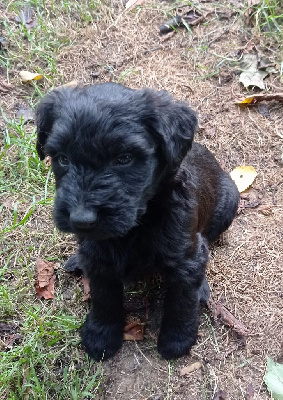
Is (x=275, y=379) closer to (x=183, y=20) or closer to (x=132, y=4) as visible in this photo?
(x=183, y=20)

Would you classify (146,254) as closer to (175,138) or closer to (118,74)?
(175,138)

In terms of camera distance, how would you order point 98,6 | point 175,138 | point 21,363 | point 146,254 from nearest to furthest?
1. point 175,138
2. point 146,254
3. point 21,363
4. point 98,6

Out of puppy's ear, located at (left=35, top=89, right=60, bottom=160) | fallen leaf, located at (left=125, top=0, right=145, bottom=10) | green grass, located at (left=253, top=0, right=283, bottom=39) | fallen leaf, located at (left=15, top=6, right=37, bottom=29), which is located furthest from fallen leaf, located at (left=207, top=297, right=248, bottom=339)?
fallen leaf, located at (left=15, top=6, right=37, bottom=29)

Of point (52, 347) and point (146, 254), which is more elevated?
point (146, 254)

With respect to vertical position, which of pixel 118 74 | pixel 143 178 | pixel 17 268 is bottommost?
pixel 17 268

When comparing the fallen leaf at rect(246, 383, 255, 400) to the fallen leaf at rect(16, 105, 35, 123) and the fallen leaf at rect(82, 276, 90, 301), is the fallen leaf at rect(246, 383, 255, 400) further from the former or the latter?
the fallen leaf at rect(16, 105, 35, 123)

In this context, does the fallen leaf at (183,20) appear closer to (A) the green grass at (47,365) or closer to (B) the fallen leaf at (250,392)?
(A) the green grass at (47,365)

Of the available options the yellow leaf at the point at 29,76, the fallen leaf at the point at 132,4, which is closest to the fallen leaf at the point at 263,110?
the fallen leaf at the point at 132,4

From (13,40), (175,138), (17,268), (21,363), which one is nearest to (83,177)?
(175,138)
